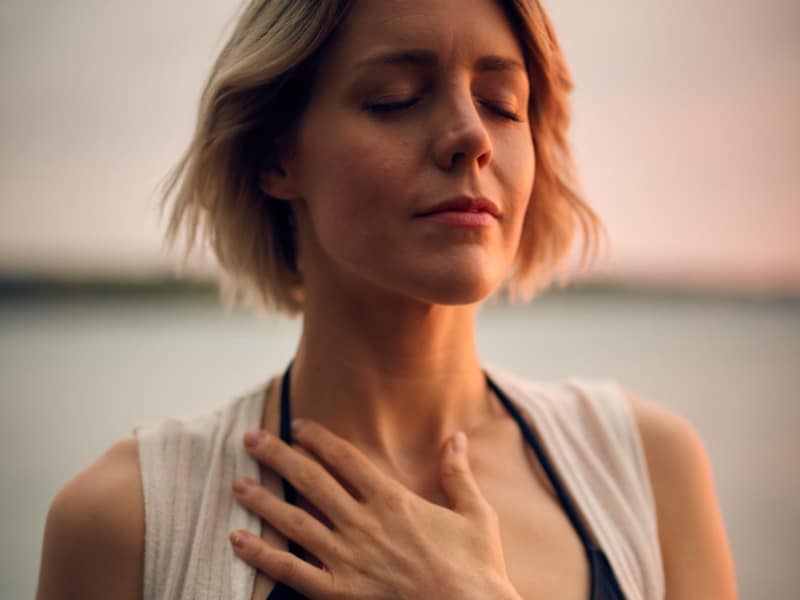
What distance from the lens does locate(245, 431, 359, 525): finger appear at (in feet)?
4.30

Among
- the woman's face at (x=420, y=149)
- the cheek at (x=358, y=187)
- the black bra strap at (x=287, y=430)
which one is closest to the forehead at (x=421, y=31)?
the woman's face at (x=420, y=149)

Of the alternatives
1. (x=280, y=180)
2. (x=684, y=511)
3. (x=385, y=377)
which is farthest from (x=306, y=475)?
(x=684, y=511)

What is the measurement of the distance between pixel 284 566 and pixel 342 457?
24 cm

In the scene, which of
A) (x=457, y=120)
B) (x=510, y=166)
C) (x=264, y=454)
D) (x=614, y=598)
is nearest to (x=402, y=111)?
(x=457, y=120)

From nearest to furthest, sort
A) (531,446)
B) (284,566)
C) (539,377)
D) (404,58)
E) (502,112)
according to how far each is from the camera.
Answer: (284,566) < (404,58) < (502,112) < (531,446) < (539,377)

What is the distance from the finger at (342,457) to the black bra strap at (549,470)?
0.37 metres

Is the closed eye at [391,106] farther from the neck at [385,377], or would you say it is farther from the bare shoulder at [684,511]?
the bare shoulder at [684,511]

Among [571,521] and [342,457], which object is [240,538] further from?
[571,521]

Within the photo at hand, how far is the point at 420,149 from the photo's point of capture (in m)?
1.32

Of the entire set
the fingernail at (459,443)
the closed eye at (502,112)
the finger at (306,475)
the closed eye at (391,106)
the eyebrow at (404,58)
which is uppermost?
the eyebrow at (404,58)

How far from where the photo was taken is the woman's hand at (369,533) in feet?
3.93

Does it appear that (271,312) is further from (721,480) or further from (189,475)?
(721,480)

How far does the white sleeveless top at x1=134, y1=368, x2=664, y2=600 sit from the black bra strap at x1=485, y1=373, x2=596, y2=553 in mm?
12

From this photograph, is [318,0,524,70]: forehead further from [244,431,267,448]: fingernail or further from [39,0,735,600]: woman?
[244,431,267,448]: fingernail
